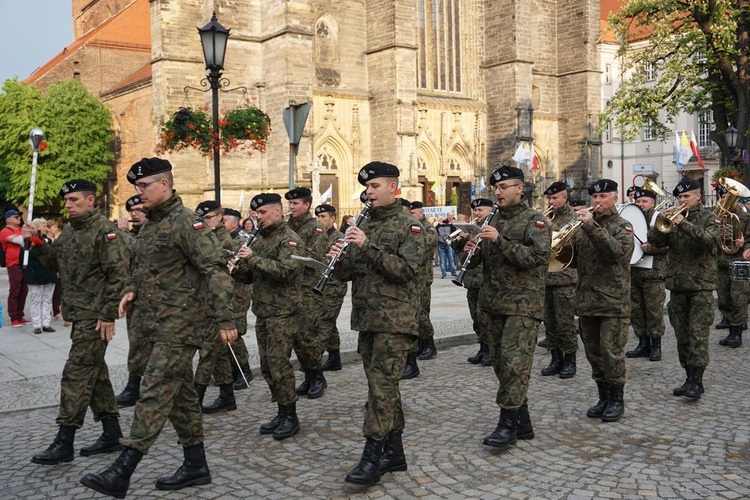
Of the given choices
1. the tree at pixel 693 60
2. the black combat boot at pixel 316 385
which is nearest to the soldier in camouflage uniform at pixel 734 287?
the black combat boot at pixel 316 385

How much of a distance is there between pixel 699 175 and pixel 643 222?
4901cm

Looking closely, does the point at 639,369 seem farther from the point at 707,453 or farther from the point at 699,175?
the point at 699,175

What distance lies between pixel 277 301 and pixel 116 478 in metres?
2.22

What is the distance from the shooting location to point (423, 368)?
31.3 feet

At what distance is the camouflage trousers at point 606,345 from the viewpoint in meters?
6.93

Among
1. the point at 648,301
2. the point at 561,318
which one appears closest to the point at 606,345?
the point at 561,318

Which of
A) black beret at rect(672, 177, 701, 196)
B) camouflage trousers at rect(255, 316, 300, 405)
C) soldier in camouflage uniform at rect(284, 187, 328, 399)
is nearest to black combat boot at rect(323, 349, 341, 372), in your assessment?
soldier in camouflage uniform at rect(284, 187, 328, 399)

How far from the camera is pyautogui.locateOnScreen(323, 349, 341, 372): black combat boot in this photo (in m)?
9.52

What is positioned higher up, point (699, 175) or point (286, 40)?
point (286, 40)

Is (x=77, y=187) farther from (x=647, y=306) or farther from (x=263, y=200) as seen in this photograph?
(x=647, y=306)

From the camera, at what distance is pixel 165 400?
5066 mm

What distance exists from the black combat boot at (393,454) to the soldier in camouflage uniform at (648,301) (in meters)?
5.23

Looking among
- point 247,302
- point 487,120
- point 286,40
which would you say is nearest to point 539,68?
point 487,120

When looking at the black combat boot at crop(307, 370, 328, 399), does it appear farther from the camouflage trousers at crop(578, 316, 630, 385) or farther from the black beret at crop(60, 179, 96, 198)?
the black beret at crop(60, 179, 96, 198)
